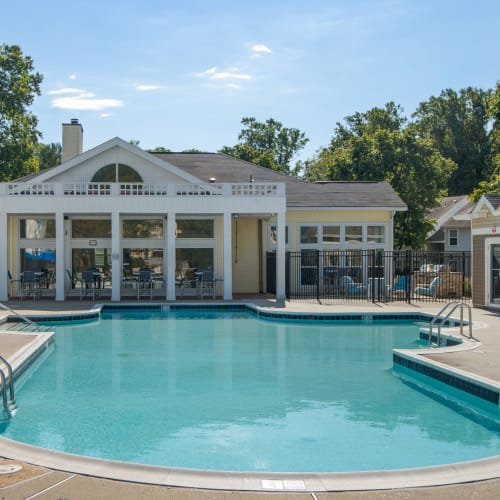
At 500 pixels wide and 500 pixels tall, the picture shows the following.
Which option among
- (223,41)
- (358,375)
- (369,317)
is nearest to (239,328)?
(369,317)

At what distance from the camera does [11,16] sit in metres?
16.8

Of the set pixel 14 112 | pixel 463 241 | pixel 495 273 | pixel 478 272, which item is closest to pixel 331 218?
pixel 478 272

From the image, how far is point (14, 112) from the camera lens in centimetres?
3609

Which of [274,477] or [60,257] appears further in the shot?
[60,257]

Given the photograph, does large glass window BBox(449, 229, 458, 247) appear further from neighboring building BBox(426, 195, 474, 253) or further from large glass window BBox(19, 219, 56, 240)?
large glass window BBox(19, 219, 56, 240)

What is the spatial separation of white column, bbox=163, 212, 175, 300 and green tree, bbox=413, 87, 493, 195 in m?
44.7

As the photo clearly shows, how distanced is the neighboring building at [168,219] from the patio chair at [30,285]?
593 mm

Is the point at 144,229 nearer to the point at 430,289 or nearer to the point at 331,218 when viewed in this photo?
the point at 331,218

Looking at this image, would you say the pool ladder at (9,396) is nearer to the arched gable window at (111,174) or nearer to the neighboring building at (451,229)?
the arched gable window at (111,174)

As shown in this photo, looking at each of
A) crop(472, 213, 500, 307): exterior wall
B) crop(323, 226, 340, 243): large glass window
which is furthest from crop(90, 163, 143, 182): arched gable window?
crop(472, 213, 500, 307): exterior wall

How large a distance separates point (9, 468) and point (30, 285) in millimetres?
17831

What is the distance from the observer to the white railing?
21.4 metres

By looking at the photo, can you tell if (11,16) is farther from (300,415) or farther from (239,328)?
(300,415)

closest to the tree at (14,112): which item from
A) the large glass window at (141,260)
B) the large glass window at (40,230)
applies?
the large glass window at (40,230)
